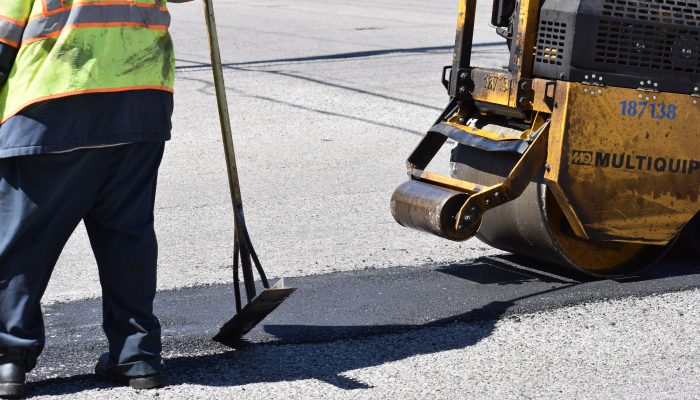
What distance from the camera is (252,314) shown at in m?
4.23

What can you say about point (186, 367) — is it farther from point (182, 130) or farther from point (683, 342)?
point (182, 130)

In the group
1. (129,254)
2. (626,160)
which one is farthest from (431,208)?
(129,254)

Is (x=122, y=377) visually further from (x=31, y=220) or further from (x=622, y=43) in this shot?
(x=622, y=43)

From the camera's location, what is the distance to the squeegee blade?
13.4ft

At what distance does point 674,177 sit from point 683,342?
915mm

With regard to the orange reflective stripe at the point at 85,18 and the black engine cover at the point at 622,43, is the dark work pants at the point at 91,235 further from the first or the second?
the black engine cover at the point at 622,43

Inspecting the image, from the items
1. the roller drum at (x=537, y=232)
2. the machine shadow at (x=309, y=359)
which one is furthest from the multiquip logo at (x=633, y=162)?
the machine shadow at (x=309, y=359)

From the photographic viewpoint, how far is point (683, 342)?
4613mm

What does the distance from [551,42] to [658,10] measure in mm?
486

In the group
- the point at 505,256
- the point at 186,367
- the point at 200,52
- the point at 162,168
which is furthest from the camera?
the point at 200,52

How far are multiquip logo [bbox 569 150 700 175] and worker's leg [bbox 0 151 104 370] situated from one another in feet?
7.08

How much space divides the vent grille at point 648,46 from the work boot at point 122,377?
92.2 inches

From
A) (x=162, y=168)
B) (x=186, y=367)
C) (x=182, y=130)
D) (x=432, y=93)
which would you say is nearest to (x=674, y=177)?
(x=186, y=367)

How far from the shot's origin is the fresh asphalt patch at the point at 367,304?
14.6ft
